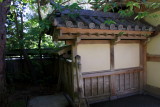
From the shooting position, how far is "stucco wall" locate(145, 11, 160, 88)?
189 inches

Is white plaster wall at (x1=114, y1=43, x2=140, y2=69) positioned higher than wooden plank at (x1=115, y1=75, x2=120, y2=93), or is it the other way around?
white plaster wall at (x1=114, y1=43, x2=140, y2=69)

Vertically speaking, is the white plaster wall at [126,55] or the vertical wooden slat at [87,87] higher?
the white plaster wall at [126,55]

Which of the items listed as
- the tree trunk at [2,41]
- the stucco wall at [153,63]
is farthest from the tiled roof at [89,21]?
the tree trunk at [2,41]

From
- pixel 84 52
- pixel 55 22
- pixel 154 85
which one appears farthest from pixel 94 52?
pixel 154 85

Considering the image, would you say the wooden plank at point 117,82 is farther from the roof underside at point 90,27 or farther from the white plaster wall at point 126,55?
the roof underside at point 90,27

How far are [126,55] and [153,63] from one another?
1.10 meters

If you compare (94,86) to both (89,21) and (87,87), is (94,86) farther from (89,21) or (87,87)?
(89,21)

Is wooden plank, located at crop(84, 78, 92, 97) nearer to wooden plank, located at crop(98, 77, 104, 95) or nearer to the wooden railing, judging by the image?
the wooden railing

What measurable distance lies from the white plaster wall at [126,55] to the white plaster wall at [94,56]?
40 centimetres

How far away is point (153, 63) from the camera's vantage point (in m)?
4.98

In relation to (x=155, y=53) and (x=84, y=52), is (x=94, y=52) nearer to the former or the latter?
(x=84, y=52)

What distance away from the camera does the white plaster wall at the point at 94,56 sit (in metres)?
4.30

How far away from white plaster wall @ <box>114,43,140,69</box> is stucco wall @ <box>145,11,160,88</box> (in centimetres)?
46

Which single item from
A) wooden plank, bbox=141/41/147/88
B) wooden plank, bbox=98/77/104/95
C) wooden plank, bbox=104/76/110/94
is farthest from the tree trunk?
wooden plank, bbox=141/41/147/88
